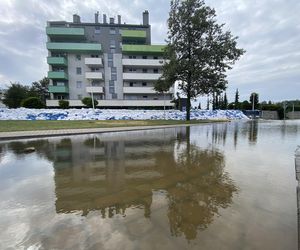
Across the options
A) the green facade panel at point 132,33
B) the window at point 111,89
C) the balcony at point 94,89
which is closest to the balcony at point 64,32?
the green facade panel at point 132,33

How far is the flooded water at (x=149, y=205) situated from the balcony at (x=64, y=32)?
46598 mm

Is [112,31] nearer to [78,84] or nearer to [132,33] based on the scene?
[132,33]

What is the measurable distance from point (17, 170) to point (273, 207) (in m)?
6.81

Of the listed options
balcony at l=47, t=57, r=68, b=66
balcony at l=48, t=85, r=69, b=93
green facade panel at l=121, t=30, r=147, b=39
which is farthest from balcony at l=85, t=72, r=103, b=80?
green facade panel at l=121, t=30, r=147, b=39

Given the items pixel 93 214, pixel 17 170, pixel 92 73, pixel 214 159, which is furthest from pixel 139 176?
pixel 92 73

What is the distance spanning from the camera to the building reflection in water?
3.70 meters

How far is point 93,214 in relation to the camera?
11.9 ft

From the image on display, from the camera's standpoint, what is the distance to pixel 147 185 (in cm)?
510

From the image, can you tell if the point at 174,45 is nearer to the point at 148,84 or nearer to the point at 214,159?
the point at 148,84

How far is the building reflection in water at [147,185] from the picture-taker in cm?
370

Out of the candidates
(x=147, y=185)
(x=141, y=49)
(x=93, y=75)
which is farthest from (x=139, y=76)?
(x=147, y=185)

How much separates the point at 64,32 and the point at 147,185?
166ft

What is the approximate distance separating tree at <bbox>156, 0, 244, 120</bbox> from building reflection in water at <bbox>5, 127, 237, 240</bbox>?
23022 mm

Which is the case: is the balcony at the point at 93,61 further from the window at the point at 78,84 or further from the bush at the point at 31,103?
the bush at the point at 31,103
